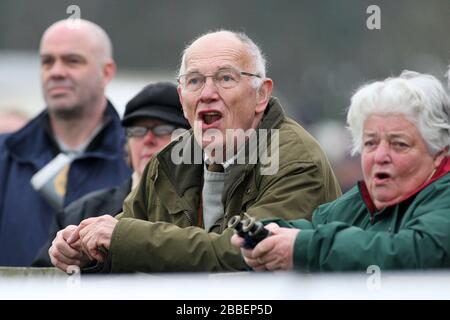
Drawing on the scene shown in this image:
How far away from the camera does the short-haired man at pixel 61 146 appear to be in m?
8.02

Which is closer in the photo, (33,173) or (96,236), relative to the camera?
(96,236)

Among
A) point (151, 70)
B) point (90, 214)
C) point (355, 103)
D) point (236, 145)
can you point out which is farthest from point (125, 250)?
point (151, 70)

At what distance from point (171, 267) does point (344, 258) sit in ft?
2.70

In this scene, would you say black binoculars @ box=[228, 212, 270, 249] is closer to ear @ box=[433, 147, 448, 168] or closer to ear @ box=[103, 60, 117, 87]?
ear @ box=[433, 147, 448, 168]

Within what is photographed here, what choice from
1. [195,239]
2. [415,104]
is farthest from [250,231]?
[415,104]

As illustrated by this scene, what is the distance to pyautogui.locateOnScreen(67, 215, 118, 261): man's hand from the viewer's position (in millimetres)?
4996

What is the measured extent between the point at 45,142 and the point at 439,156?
4241 mm

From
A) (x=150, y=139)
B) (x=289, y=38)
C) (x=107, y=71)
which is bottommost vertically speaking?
(x=150, y=139)

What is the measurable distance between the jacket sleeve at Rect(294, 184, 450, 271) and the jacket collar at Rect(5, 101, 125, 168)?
155 inches

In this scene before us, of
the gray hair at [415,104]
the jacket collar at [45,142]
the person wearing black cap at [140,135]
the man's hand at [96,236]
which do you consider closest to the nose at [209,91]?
the man's hand at [96,236]

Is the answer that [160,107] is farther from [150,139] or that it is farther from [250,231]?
[250,231]

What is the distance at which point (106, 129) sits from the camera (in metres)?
8.46

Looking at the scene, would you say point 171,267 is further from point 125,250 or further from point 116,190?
point 116,190

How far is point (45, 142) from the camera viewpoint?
27.8ft
